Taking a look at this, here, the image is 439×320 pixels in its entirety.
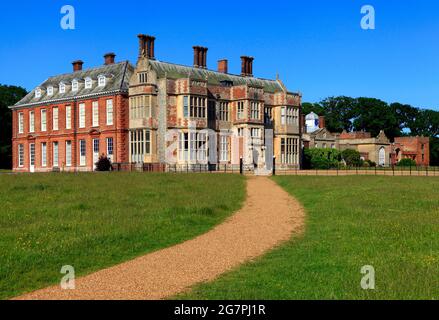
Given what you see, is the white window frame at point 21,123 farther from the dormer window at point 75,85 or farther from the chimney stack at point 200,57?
the chimney stack at point 200,57

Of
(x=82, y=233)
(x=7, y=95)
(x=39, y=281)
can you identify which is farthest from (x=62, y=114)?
(x=39, y=281)

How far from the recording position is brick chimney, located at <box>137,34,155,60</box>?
5228cm

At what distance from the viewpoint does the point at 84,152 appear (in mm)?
56656

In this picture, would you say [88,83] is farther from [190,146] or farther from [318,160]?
[318,160]

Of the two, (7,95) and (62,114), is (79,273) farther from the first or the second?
(7,95)

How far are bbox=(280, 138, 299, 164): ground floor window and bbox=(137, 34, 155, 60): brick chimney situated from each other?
56.3 feet

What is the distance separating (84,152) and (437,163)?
7861 cm

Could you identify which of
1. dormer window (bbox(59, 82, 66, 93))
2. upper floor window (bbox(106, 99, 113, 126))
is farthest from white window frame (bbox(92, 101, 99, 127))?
dormer window (bbox(59, 82, 66, 93))

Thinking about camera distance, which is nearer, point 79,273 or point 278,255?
point 79,273

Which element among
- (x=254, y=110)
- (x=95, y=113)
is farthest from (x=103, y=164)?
(x=254, y=110)

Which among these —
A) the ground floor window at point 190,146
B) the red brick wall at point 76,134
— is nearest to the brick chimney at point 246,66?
the ground floor window at point 190,146

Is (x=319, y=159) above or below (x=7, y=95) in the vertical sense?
below

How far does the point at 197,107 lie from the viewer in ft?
160

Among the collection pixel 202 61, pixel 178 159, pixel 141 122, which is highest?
pixel 202 61
